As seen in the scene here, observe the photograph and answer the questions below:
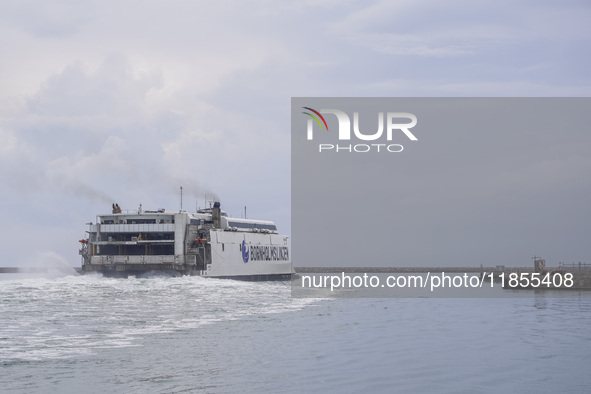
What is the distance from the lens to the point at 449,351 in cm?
2884

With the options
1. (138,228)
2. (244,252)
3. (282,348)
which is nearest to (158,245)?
(138,228)

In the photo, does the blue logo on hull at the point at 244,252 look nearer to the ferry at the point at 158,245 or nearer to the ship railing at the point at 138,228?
the ferry at the point at 158,245

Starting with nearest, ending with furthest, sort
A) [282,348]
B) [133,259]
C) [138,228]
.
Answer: [282,348] < [133,259] < [138,228]

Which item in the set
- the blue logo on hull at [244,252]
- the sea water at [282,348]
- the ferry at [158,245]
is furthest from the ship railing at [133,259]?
the sea water at [282,348]

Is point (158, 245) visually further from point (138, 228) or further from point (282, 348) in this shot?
point (282, 348)

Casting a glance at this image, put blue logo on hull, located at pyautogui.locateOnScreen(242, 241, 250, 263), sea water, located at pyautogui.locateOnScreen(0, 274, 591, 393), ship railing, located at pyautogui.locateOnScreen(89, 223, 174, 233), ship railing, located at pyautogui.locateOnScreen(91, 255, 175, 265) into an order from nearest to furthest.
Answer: sea water, located at pyautogui.locateOnScreen(0, 274, 591, 393)
ship railing, located at pyautogui.locateOnScreen(91, 255, 175, 265)
ship railing, located at pyautogui.locateOnScreen(89, 223, 174, 233)
blue logo on hull, located at pyautogui.locateOnScreen(242, 241, 250, 263)

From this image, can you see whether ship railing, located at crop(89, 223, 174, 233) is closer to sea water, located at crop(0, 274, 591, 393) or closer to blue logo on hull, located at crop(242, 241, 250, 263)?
blue logo on hull, located at crop(242, 241, 250, 263)

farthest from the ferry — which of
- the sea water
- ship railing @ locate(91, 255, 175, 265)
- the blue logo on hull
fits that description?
the sea water

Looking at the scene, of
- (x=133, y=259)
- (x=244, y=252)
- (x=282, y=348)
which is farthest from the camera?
(x=244, y=252)

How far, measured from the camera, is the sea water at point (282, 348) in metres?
21.7

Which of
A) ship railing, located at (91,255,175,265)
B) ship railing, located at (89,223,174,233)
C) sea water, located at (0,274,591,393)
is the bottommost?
sea water, located at (0,274,591,393)

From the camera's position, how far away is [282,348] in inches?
1148

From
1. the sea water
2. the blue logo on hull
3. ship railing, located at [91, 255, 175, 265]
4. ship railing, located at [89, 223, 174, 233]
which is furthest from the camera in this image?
the blue logo on hull

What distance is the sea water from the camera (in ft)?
71.1
